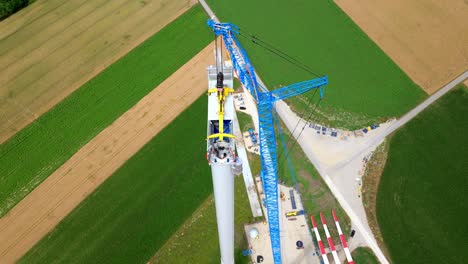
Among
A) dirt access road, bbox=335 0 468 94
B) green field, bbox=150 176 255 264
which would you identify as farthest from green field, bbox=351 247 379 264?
dirt access road, bbox=335 0 468 94

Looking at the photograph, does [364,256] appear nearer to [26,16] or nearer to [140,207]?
[140,207]

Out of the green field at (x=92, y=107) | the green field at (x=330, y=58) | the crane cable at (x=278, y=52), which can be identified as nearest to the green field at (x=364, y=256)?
the green field at (x=330, y=58)

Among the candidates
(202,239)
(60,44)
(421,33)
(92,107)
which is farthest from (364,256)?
(60,44)

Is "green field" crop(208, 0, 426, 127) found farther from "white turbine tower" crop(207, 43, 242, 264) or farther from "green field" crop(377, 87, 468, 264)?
"white turbine tower" crop(207, 43, 242, 264)

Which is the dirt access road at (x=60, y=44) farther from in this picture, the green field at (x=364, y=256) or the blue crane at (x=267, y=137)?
the green field at (x=364, y=256)

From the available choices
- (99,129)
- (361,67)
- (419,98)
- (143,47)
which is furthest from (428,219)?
(143,47)

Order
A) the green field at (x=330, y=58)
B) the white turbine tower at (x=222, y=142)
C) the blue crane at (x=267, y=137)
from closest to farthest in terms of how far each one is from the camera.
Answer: the white turbine tower at (x=222, y=142), the blue crane at (x=267, y=137), the green field at (x=330, y=58)
